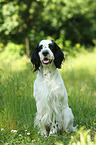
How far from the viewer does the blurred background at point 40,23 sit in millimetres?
9754

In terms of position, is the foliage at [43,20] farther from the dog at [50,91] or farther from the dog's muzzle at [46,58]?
the dog's muzzle at [46,58]

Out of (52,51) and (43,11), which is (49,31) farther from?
(52,51)

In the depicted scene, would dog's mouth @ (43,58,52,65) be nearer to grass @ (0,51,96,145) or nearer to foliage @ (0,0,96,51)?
grass @ (0,51,96,145)

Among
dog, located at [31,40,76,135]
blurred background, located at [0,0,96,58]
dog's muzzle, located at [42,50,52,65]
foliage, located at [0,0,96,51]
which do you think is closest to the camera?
dog's muzzle, located at [42,50,52,65]

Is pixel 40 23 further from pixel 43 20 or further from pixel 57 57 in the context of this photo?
pixel 57 57

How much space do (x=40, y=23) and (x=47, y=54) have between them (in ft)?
34.6

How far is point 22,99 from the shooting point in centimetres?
361

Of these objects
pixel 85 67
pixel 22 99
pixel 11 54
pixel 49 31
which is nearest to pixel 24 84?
pixel 22 99

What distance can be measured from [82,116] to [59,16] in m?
9.22

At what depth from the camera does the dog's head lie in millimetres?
2922

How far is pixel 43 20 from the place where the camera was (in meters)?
12.4

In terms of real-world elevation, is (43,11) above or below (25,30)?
above

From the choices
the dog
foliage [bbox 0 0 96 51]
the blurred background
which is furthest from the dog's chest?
foliage [bbox 0 0 96 51]

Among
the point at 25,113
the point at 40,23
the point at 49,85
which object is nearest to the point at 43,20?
the point at 40,23
